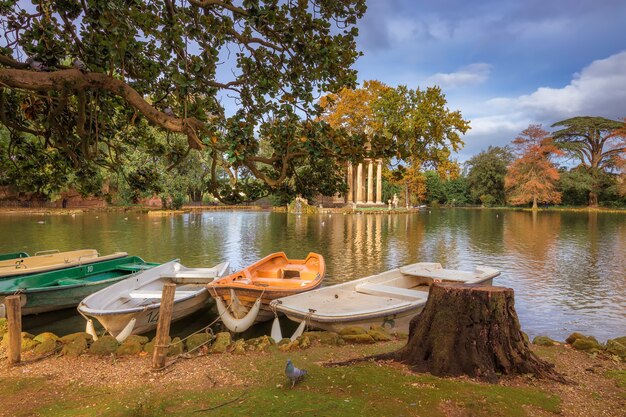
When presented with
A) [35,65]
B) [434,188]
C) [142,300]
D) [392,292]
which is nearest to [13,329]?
[142,300]

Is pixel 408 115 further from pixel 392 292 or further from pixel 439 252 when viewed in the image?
pixel 392 292

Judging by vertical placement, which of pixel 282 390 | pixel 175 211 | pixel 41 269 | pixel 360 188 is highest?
pixel 360 188

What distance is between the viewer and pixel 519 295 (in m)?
12.6

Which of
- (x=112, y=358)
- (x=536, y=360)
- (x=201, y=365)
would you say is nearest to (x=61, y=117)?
(x=112, y=358)

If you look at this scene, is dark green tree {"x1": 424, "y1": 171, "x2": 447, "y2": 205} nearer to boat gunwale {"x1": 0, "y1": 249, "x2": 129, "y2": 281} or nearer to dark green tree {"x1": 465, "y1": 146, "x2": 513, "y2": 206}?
dark green tree {"x1": 465, "y1": 146, "x2": 513, "y2": 206}

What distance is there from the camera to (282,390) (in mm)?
4746

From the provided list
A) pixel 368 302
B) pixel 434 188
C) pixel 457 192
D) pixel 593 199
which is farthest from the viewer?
pixel 457 192

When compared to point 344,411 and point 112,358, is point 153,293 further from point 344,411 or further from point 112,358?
point 344,411

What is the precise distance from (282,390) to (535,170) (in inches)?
2562

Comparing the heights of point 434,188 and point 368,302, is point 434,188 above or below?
above

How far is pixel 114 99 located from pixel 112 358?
4180 millimetres

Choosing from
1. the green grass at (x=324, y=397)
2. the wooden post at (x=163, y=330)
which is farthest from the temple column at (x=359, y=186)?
the green grass at (x=324, y=397)

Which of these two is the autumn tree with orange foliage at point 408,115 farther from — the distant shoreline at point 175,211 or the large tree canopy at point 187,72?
the large tree canopy at point 187,72

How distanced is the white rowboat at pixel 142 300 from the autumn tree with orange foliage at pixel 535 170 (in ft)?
194
